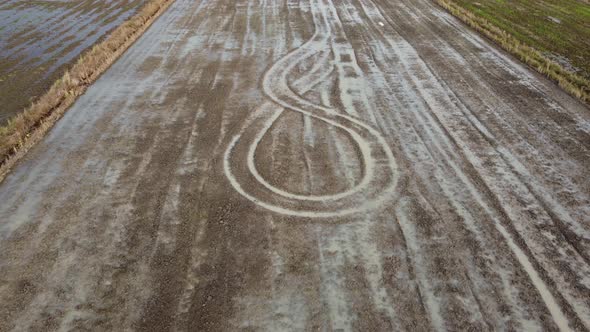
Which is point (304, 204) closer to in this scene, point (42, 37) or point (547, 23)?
point (42, 37)

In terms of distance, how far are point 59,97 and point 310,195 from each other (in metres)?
6.56

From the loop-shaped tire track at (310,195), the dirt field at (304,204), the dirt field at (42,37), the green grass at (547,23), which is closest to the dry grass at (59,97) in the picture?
the dirt field at (304,204)

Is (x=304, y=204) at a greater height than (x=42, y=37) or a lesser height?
lesser

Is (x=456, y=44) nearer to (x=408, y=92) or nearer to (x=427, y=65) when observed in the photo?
(x=427, y=65)

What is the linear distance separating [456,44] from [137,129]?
9626 mm

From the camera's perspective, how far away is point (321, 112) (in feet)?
29.4

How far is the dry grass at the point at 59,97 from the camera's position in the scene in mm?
7777

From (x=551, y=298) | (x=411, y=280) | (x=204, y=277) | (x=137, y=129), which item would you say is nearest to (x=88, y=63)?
(x=137, y=129)

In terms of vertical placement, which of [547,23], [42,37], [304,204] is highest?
[547,23]

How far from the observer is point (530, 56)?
11922 mm

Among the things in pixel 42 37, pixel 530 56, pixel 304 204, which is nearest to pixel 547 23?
pixel 530 56

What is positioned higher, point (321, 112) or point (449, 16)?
point (449, 16)

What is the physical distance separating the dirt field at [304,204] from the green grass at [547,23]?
2.93m

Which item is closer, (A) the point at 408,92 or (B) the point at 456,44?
(A) the point at 408,92
